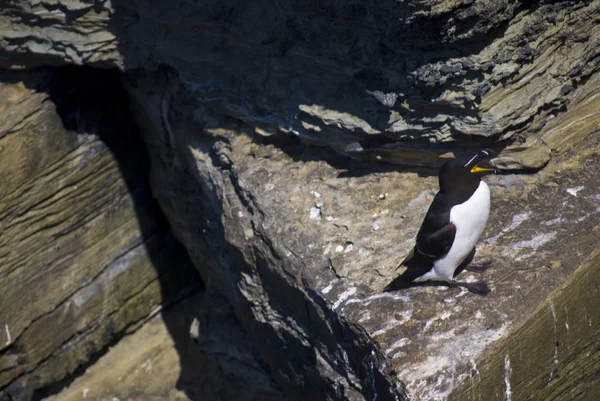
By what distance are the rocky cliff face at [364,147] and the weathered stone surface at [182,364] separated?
42cm

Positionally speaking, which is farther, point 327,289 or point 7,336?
point 7,336

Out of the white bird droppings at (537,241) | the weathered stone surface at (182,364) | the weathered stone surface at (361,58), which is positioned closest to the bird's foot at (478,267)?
the white bird droppings at (537,241)

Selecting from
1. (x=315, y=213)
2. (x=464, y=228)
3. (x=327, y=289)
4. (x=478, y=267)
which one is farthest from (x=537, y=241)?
(x=315, y=213)

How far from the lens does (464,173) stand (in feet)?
11.8

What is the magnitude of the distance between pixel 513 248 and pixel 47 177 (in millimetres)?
3411

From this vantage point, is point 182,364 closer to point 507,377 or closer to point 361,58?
point 361,58

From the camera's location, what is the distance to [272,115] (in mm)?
4715

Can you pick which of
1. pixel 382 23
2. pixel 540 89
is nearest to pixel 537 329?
pixel 540 89

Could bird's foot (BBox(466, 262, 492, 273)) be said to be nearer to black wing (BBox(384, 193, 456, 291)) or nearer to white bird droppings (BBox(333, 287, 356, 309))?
black wing (BBox(384, 193, 456, 291))

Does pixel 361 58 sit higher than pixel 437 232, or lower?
higher

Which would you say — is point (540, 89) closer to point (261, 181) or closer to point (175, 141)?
point (261, 181)

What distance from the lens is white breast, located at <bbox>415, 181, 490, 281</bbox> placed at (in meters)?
3.59

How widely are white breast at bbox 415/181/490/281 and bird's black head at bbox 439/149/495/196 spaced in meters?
0.06

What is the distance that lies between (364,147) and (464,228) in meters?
A: 0.99
